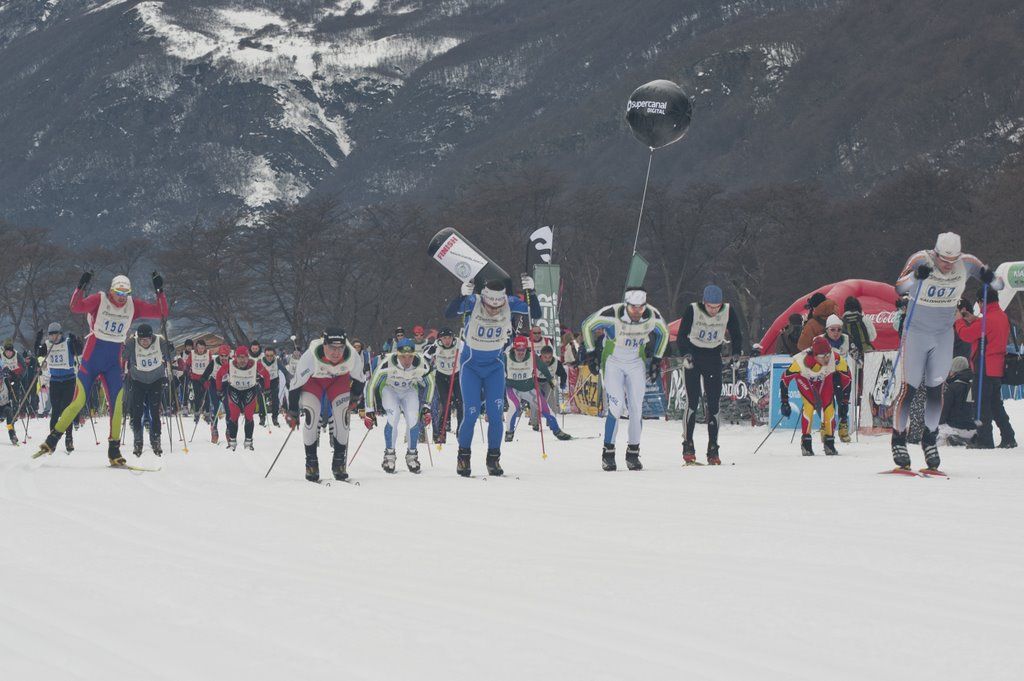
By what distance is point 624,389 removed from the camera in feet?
44.8

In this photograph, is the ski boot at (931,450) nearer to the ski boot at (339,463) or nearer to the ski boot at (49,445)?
the ski boot at (339,463)

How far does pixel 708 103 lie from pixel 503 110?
78593mm

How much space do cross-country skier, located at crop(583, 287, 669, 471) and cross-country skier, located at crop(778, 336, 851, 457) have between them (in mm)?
2123

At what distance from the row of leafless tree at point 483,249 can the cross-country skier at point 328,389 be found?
4885 centimetres

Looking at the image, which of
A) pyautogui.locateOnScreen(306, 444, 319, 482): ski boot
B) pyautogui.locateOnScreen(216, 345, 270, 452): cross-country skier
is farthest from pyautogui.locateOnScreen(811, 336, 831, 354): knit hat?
pyautogui.locateOnScreen(216, 345, 270, 452): cross-country skier

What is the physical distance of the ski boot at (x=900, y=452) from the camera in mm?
11438

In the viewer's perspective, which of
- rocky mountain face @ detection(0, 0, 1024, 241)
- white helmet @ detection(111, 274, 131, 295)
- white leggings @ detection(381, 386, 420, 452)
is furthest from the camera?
rocky mountain face @ detection(0, 0, 1024, 241)

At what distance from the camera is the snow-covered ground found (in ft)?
15.5

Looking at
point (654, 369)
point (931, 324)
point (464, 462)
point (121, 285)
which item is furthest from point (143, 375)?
point (931, 324)

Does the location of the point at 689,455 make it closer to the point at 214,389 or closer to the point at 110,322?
the point at 110,322

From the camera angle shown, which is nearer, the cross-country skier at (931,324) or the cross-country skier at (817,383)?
the cross-country skier at (931,324)

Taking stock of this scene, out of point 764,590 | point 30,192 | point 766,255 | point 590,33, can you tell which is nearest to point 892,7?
point 766,255

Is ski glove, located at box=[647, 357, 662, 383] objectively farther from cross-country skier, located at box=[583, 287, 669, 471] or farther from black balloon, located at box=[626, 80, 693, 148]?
black balloon, located at box=[626, 80, 693, 148]

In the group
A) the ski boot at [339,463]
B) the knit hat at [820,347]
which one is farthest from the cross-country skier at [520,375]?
the ski boot at [339,463]
